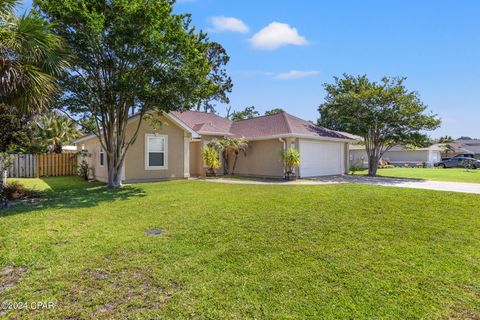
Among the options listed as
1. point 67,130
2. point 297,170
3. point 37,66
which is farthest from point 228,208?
point 67,130

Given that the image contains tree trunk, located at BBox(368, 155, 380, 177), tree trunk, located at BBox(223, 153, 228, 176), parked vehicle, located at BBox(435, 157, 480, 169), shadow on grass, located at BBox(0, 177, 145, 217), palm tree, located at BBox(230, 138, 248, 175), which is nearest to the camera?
shadow on grass, located at BBox(0, 177, 145, 217)

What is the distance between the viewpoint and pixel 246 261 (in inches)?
167

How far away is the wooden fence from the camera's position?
17719 millimetres

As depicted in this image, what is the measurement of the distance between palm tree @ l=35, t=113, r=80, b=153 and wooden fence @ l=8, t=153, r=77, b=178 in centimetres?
283

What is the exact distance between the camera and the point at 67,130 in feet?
79.3

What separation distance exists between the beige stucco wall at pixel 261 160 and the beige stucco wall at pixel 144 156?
16.6ft

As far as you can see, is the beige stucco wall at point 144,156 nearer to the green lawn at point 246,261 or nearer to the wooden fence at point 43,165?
the wooden fence at point 43,165

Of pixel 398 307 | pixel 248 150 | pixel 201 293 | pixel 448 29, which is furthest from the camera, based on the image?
pixel 248 150

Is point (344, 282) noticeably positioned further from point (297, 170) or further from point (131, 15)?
point (297, 170)

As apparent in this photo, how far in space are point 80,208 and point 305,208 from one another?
6504 millimetres

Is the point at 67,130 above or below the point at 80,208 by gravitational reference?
above

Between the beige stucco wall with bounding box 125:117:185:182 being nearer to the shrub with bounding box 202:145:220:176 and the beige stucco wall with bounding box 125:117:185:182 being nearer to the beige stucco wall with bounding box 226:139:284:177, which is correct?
the shrub with bounding box 202:145:220:176

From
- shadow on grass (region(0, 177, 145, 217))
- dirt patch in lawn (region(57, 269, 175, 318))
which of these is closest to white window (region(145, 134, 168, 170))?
shadow on grass (region(0, 177, 145, 217))

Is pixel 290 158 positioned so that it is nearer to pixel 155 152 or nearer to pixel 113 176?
pixel 155 152
